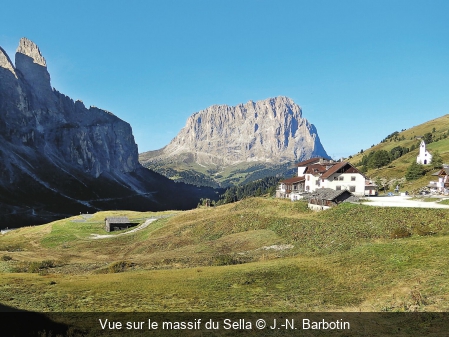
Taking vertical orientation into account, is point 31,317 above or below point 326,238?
below

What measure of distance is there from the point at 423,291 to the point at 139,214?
109665 mm

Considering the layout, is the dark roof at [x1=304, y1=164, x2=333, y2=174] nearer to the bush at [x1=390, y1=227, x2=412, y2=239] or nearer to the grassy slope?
the grassy slope

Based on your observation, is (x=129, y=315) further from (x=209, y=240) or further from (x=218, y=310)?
(x=209, y=240)

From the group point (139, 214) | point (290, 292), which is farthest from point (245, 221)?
point (139, 214)

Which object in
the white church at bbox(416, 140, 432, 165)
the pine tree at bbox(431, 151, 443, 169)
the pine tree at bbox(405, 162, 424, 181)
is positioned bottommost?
the pine tree at bbox(405, 162, 424, 181)

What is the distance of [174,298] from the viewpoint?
30.0 m

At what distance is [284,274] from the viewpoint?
35000mm


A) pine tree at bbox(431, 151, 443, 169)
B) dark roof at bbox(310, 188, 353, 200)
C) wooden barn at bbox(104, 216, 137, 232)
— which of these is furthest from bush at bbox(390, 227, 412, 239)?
pine tree at bbox(431, 151, 443, 169)

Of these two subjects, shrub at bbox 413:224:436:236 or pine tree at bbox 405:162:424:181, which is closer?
shrub at bbox 413:224:436:236

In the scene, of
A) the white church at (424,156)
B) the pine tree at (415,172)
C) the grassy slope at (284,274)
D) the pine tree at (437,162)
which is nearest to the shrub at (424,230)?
the grassy slope at (284,274)

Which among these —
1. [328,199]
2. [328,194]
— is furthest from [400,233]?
[328,194]

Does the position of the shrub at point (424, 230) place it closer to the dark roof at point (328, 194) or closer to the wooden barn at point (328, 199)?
the wooden barn at point (328, 199)

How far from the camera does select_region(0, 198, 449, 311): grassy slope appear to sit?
27.4m

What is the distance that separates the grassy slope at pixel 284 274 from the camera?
2744 centimetres
